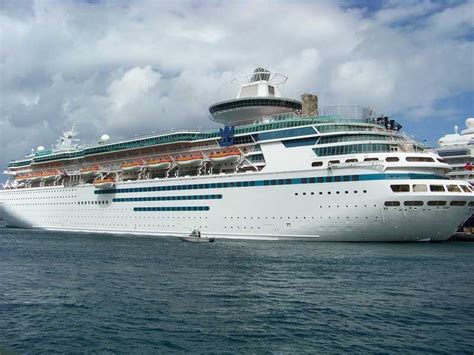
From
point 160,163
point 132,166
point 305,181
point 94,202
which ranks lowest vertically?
point 305,181

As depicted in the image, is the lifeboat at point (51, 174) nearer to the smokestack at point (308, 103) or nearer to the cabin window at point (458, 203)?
the smokestack at point (308, 103)

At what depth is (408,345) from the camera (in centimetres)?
1327

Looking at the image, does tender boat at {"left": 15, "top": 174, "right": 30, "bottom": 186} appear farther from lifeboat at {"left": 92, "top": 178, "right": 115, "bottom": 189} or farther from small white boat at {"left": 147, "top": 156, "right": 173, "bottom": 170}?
small white boat at {"left": 147, "top": 156, "right": 173, "bottom": 170}

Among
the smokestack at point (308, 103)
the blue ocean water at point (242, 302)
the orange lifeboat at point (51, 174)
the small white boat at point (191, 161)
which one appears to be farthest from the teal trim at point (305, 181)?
the orange lifeboat at point (51, 174)

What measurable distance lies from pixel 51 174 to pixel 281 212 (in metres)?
39.2

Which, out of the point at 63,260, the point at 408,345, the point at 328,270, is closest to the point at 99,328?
the point at 408,345

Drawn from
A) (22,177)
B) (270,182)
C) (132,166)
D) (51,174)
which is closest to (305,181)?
(270,182)

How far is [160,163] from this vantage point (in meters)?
49.4

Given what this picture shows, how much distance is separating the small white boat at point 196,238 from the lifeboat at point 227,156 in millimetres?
7227

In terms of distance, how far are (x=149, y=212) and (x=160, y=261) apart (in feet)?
65.1

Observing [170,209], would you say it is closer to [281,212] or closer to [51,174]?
[281,212]

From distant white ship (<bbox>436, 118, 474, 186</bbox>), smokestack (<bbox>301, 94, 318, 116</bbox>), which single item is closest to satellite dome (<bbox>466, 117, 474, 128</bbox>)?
distant white ship (<bbox>436, 118, 474, 186</bbox>)

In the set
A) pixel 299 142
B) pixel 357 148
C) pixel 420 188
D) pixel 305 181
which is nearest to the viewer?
pixel 420 188

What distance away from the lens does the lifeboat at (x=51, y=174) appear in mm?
62866
